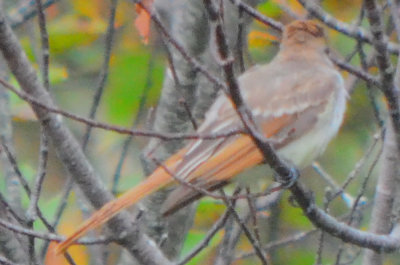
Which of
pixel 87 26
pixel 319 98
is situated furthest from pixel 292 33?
pixel 87 26

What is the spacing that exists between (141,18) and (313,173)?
2.26 meters

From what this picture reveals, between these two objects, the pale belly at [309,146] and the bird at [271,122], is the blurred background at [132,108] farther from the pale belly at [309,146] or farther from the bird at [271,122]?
the pale belly at [309,146]

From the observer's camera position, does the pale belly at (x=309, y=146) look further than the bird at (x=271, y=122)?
Yes

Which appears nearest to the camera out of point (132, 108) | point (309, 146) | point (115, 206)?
point (115, 206)

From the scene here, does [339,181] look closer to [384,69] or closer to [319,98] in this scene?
[319,98]

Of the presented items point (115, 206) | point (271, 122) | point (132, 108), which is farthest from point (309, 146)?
point (132, 108)

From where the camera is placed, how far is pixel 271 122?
161 inches

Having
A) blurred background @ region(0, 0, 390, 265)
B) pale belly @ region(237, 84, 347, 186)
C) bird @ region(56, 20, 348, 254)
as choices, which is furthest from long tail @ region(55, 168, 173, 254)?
blurred background @ region(0, 0, 390, 265)

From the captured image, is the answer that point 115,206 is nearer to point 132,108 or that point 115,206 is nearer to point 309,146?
point 309,146

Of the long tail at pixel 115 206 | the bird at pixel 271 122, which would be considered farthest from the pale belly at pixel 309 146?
the long tail at pixel 115 206

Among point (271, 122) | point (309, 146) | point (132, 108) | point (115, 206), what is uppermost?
point (132, 108)

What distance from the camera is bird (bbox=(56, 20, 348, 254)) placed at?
3590 mm

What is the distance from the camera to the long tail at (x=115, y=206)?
3.28m

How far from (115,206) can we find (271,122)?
95 centimetres
